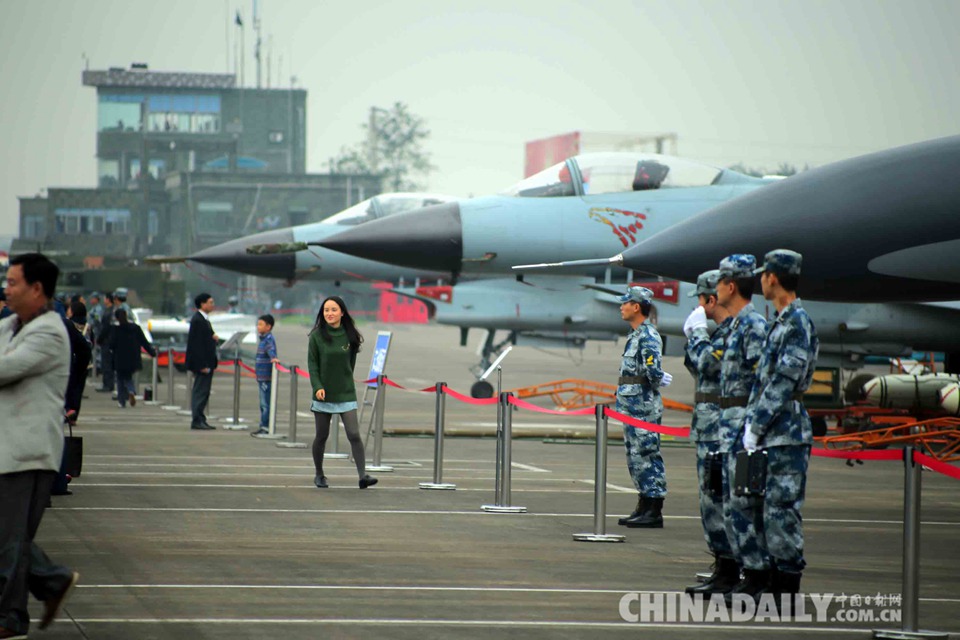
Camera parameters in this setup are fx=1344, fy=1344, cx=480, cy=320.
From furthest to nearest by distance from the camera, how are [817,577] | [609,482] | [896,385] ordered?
[896,385] → [609,482] → [817,577]

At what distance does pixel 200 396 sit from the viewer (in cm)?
1842

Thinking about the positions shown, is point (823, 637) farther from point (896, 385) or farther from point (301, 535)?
point (896, 385)

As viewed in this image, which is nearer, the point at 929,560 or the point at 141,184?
the point at 929,560

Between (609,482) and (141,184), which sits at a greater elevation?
(141,184)

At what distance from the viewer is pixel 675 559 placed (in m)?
8.66

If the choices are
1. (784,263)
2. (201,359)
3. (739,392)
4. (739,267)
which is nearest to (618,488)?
(739,392)

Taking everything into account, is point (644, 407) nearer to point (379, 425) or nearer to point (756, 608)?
point (756, 608)

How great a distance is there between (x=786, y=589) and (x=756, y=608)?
19 centimetres

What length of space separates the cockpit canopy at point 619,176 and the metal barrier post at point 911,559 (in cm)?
1214

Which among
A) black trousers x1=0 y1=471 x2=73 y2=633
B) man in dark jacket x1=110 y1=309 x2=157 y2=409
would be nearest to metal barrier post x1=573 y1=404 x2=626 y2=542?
black trousers x1=0 y1=471 x2=73 y2=633

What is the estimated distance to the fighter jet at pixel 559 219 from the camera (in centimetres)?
1781

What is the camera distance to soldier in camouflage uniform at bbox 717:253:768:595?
22.9ft

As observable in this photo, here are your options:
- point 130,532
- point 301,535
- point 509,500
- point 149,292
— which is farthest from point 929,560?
point 149,292

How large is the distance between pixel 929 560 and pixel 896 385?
9.18 metres
